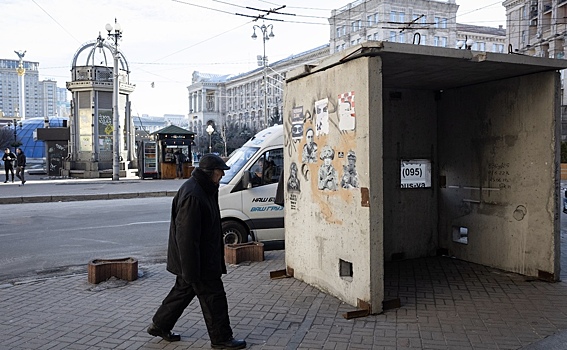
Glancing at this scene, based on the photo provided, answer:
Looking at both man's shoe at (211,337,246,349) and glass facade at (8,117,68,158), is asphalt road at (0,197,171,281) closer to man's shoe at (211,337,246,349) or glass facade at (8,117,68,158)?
man's shoe at (211,337,246,349)

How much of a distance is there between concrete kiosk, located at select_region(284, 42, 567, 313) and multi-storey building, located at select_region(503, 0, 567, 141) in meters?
39.3

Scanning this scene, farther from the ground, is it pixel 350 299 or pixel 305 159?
pixel 305 159

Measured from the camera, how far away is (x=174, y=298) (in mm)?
4938

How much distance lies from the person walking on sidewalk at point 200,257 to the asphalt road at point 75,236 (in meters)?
4.01

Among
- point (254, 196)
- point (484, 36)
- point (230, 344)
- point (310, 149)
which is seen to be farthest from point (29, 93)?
point (230, 344)

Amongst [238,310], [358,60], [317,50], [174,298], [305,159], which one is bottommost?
[238,310]

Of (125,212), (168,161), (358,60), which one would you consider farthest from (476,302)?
(168,161)

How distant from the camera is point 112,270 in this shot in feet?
24.0

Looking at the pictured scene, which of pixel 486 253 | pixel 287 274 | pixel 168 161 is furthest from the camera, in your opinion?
pixel 168 161

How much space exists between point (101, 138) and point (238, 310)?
90.3 feet

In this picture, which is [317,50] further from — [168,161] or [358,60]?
[358,60]

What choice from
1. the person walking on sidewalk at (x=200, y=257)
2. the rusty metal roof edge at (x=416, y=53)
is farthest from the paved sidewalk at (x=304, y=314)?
the rusty metal roof edge at (x=416, y=53)

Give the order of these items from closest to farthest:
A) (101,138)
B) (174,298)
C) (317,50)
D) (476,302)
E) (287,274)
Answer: (174,298)
(476,302)
(287,274)
(101,138)
(317,50)

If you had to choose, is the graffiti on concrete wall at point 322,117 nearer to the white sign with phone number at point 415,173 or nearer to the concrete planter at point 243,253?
the white sign with phone number at point 415,173
